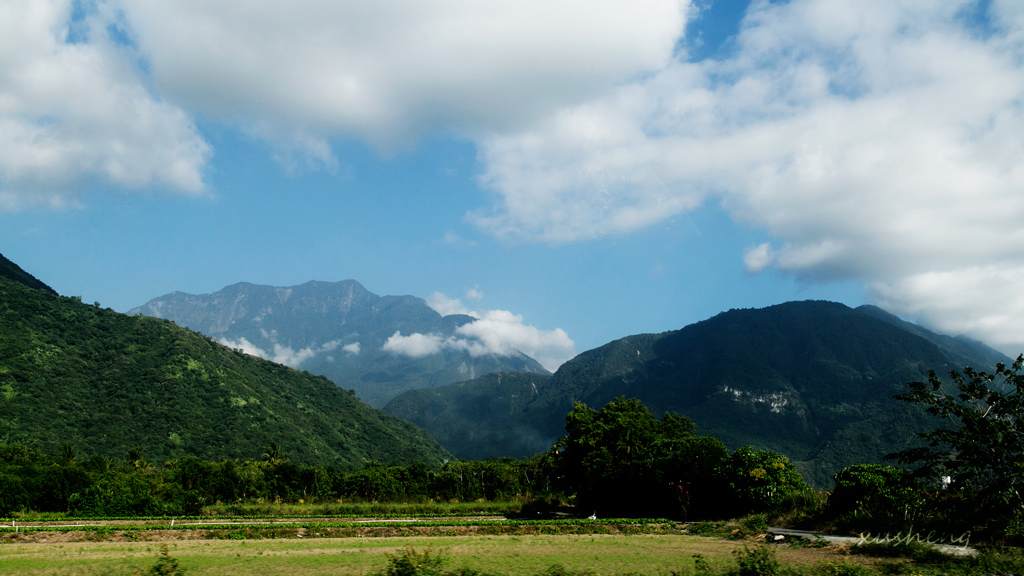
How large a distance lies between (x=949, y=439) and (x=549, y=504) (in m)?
33.0

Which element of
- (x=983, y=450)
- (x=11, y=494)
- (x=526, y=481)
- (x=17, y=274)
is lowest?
(x=526, y=481)

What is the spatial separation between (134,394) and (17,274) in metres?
78.0

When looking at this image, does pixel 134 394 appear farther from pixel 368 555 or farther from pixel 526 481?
pixel 368 555

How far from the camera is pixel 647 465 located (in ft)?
117

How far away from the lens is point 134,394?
92125 millimetres

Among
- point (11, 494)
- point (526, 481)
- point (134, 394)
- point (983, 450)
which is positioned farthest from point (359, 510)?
point (134, 394)

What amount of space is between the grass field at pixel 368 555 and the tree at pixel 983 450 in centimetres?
442

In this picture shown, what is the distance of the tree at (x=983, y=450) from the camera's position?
16.0m

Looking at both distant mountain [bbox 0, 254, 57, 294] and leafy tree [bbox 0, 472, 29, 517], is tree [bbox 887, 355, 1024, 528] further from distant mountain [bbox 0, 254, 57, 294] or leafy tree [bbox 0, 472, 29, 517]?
distant mountain [bbox 0, 254, 57, 294]

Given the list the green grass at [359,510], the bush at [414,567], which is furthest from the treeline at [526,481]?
the bush at [414,567]

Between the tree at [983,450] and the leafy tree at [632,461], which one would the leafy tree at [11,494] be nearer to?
the leafy tree at [632,461]

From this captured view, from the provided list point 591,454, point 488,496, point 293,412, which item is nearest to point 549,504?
point 591,454

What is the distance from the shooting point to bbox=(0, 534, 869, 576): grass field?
14.5 meters

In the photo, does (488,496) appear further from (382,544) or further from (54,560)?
(54,560)
